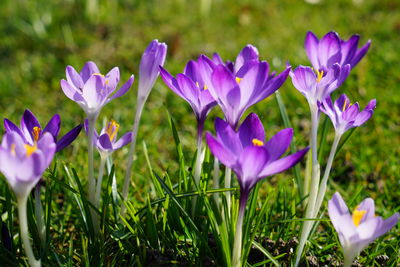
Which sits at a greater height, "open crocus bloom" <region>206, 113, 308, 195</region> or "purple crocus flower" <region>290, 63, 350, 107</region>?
"purple crocus flower" <region>290, 63, 350, 107</region>

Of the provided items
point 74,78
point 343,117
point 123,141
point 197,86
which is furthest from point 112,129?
point 343,117

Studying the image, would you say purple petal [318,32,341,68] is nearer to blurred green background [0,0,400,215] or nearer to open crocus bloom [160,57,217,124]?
open crocus bloom [160,57,217,124]

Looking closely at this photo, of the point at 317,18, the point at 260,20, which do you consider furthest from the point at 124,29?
the point at 317,18

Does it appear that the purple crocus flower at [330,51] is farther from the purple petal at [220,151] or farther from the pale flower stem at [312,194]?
the purple petal at [220,151]

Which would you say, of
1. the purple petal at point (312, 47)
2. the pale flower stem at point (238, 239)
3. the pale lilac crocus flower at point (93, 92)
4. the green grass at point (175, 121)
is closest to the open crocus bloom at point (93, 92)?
the pale lilac crocus flower at point (93, 92)

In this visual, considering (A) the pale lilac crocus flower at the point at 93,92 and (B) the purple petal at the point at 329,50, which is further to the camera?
(B) the purple petal at the point at 329,50

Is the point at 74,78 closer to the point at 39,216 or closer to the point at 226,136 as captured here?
the point at 39,216

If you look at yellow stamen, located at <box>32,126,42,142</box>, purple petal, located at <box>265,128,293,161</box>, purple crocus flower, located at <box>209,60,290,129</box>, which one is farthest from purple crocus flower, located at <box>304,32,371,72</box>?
yellow stamen, located at <box>32,126,42,142</box>
